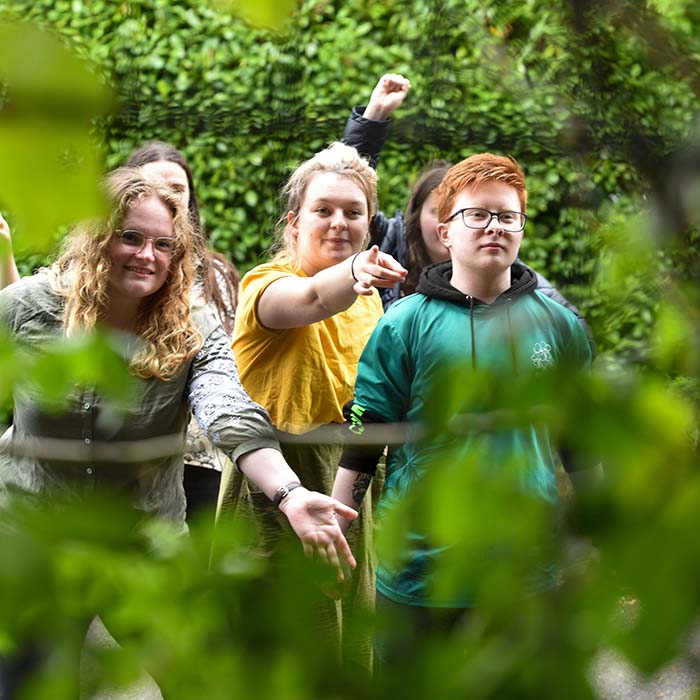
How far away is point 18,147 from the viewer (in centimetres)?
41

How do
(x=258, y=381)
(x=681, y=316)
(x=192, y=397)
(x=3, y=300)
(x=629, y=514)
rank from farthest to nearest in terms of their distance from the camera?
(x=258, y=381) < (x=192, y=397) < (x=3, y=300) < (x=681, y=316) < (x=629, y=514)

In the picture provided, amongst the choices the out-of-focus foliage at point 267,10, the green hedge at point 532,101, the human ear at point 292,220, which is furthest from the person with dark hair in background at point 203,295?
the out-of-focus foliage at point 267,10

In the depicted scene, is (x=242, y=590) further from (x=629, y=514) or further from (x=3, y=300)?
(x=3, y=300)

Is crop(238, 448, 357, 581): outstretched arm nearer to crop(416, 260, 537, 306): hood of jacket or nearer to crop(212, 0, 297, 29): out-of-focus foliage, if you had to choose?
crop(416, 260, 537, 306): hood of jacket

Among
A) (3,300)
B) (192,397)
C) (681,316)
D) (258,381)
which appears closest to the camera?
(681,316)

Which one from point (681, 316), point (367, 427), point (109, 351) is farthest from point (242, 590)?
point (367, 427)

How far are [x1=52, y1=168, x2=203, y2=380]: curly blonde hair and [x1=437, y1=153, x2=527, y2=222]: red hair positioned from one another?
617mm

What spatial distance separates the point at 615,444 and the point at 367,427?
6.05 feet

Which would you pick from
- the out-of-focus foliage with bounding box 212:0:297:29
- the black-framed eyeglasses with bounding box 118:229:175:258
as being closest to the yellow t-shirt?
the black-framed eyeglasses with bounding box 118:229:175:258

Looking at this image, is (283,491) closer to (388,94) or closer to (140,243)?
(140,243)

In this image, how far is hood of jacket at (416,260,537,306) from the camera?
231cm

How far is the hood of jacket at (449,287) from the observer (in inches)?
91.0

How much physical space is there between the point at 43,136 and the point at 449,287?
1953 mm

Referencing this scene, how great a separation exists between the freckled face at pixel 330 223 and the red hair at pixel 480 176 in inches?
10.7
